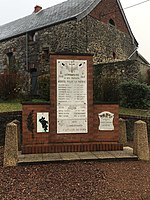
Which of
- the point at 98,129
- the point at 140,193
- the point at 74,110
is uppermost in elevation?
the point at 74,110

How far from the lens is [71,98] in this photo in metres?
7.38

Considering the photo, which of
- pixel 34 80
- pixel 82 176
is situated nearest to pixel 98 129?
pixel 82 176

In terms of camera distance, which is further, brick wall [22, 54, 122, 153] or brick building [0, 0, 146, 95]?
brick building [0, 0, 146, 95]

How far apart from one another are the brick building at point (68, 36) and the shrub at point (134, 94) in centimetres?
→ 556

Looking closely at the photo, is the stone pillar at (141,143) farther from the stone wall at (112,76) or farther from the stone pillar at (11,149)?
the stone wall at (112,76)

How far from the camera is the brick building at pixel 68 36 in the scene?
18.7m

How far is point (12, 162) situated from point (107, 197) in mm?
2684

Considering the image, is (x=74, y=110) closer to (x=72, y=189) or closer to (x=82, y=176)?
(x=82, y=176)

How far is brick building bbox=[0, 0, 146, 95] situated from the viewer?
736 inches

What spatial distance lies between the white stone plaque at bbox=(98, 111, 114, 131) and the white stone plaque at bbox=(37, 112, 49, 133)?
150cm

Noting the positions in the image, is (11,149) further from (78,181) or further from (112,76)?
(112,76)

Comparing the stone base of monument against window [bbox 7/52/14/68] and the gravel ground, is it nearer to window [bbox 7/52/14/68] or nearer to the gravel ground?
the gravel ground

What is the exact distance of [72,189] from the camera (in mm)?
4605

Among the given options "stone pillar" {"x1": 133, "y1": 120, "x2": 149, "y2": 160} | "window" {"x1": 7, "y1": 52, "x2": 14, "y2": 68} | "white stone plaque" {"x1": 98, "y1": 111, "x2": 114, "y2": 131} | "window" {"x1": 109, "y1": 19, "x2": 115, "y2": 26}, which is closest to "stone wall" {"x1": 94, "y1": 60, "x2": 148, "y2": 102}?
"white stone plaque" {"x1": 98, "y1": 111, "x2": 114, "y2": 131}
